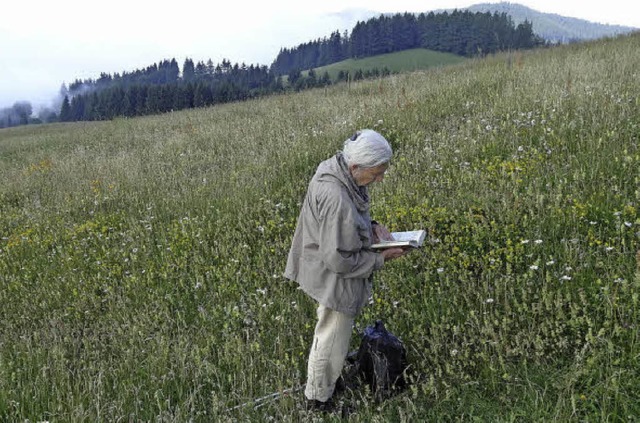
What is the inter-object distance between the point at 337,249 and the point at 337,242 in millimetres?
46

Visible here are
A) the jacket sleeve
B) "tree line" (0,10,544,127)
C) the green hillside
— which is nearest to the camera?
the jacket sleeve

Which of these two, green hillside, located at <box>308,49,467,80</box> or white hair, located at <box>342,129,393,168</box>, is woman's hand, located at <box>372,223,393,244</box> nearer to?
white hair, located at <box>342,129,393,168</box>

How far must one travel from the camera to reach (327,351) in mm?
3424

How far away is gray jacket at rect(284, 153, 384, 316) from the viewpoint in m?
3.05

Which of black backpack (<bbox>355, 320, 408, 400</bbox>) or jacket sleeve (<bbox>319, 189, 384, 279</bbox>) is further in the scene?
black backpack (<bbox>355, 320, 408, 400</bbox>)

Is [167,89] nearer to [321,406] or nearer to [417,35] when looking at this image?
[417,35]

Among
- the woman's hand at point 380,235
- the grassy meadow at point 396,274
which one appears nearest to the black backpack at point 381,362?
the grassy meadow at point 396,274

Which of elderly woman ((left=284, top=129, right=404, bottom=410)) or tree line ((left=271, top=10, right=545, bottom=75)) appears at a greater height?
tree line ((left=271, top=10, right=545, bottom=75))

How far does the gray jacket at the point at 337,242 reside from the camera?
10.0 ft

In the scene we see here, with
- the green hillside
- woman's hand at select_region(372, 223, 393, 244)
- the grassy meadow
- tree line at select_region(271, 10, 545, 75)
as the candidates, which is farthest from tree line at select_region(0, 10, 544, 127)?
woman's hand at select_region(372, 223, 393, 244)

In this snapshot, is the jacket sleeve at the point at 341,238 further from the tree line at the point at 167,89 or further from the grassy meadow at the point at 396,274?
the tree line at the point at 167,89

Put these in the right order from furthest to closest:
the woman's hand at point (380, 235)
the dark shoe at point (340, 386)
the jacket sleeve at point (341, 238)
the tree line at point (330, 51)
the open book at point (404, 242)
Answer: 1. the tree line at point (330, 51)
2. the dark shoe at point (340, 386)
3. the woman's hand at point (380, 235)
4. the open book at point (404, 242)
5. the jacket sleeve at point (341, 238)

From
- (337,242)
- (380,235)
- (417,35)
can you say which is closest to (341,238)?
(337,242)

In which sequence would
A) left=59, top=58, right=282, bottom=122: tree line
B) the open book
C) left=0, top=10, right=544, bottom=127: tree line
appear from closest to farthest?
the open book → left=59, top=58, right=282, bottom=122: tree line → left=0, top=10, right=544, bottom=127: tree line
